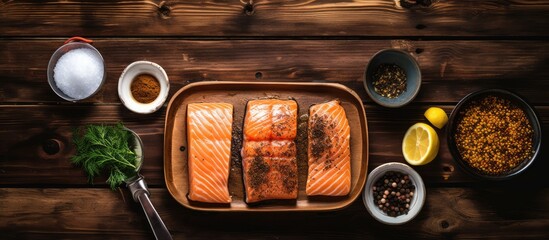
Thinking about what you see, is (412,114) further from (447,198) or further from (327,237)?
(327,237)

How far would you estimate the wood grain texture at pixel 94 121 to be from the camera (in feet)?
8.84

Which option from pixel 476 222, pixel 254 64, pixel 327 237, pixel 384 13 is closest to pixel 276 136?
pixel 254 64

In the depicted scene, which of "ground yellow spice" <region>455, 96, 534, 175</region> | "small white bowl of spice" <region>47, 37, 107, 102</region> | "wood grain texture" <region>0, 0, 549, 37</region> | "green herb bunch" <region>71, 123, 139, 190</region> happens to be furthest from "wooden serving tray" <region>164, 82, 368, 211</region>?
"ground yellow spice" <region>455, 96, 534, 175</region>

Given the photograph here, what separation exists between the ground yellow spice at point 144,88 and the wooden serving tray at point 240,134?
0.46ft

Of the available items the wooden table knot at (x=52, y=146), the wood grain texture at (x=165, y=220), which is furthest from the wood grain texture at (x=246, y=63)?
the wood grain texture at (x=165, y=220)

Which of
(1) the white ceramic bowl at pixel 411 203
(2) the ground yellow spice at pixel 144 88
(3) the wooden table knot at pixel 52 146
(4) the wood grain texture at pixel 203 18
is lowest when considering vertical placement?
(1) the white ceramic bowl at pixel 411 203

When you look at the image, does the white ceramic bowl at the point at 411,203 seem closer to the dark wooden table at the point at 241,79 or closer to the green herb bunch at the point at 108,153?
the dark wooden table at the point at 241,79

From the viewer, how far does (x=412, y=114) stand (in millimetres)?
2738

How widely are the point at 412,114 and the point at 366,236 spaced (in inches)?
28.7

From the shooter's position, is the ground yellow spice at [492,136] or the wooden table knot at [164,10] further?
the wooden table knot at [164,10]

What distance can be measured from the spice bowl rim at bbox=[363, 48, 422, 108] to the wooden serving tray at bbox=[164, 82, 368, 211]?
92 mm

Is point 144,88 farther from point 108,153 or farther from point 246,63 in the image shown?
point 246,63

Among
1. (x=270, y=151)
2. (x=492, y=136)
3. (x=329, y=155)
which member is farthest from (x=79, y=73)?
(x=492, y=136)

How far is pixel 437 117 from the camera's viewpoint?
2609 millimetres
